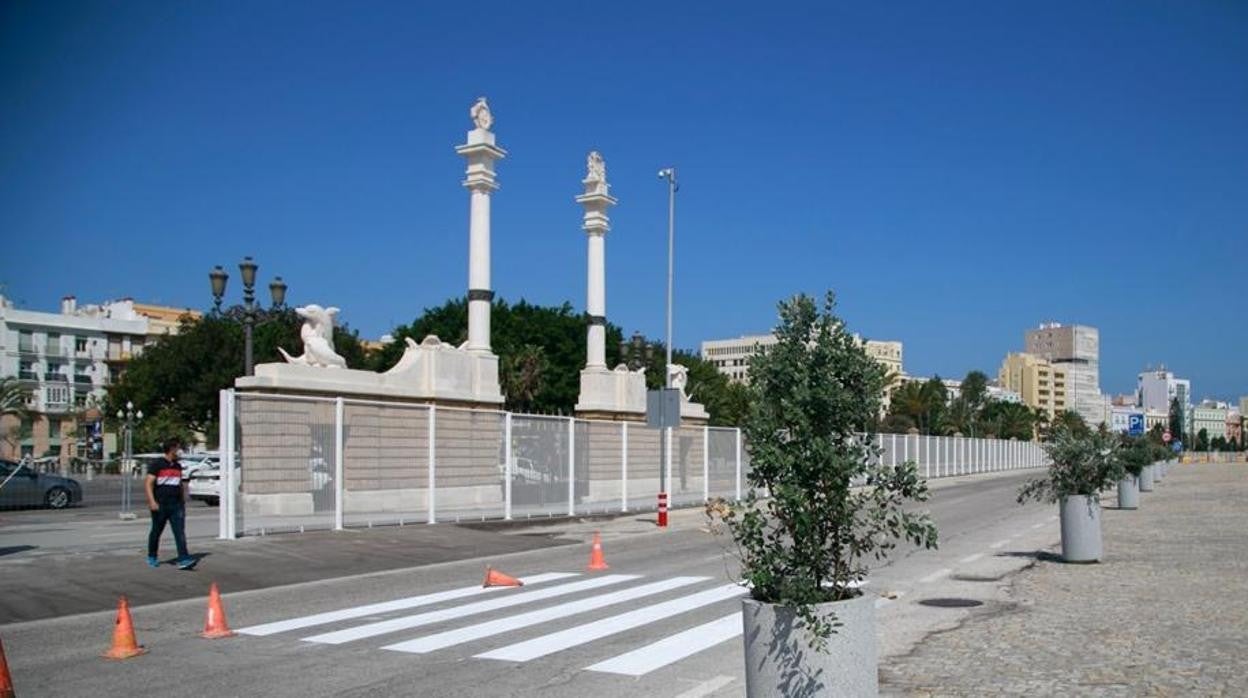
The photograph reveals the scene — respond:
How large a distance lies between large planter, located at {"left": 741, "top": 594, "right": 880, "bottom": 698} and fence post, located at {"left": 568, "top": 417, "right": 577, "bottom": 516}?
20469 mm

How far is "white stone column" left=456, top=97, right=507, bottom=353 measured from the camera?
1220 inches

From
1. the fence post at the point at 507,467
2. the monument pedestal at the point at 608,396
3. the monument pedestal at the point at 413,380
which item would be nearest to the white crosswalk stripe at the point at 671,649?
the monument pedestal at the point at 413,380

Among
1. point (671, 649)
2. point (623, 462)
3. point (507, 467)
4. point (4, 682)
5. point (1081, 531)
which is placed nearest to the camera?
point (4, 682)

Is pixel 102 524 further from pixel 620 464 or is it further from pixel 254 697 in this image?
pixel 254 697

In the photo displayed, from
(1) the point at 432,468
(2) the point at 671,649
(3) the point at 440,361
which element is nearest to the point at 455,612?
(2) the point at 671,649

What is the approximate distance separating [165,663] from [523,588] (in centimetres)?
559

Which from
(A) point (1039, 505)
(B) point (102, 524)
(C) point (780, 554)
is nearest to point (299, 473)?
(B) point (102, 524)

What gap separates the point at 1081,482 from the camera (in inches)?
595

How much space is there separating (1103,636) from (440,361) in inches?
804

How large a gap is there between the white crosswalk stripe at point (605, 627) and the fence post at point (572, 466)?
1280 centimetres

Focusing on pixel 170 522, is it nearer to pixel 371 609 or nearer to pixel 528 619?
pixel 371 609

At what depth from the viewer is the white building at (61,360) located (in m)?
94.6

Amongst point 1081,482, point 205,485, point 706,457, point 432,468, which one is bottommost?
point 205,485

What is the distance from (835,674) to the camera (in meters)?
5.44
